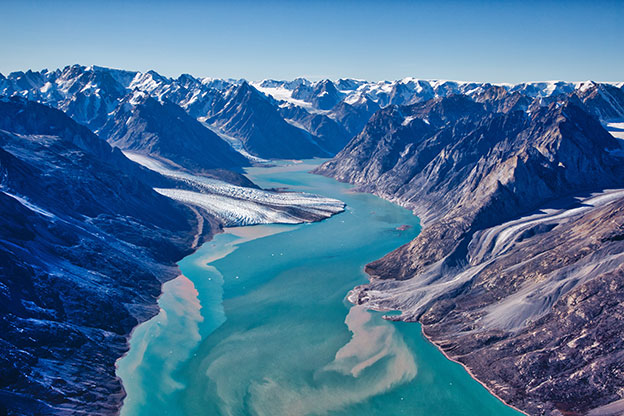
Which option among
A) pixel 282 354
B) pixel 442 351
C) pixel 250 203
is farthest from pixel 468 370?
pixel 250 203

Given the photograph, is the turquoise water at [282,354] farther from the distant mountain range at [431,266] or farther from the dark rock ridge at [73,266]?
the dark rock ridge at [73,266]

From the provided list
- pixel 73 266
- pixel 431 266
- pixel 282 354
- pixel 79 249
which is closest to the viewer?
pixel 282 354

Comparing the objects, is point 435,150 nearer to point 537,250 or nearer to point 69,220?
point 537,250

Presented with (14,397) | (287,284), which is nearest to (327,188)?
(287,284)

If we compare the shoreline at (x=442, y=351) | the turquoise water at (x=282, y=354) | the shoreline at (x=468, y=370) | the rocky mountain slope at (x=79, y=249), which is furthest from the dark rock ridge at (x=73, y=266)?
the shoreline at (x=468, y=370)

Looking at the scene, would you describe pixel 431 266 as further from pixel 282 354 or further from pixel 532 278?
pixel 282 354

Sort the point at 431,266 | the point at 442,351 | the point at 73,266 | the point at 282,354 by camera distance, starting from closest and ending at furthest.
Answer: the point at 282,354, the point at 442,351, the point at 73,266, the point at 431,266
